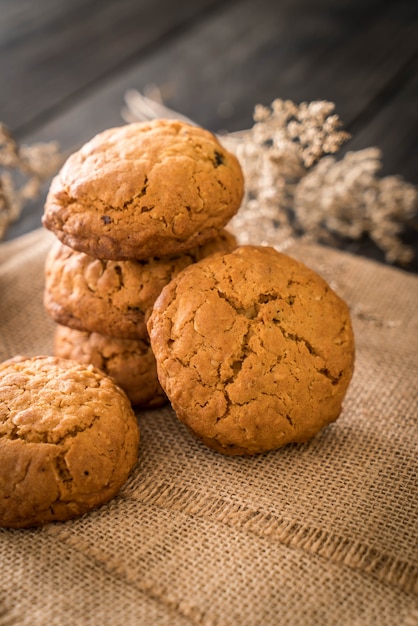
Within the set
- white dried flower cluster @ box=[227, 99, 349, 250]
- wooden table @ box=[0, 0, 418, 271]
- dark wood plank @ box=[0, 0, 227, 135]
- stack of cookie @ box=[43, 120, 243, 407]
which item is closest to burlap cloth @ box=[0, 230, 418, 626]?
stack of cookie @ box=[43, 120, 243, 407]

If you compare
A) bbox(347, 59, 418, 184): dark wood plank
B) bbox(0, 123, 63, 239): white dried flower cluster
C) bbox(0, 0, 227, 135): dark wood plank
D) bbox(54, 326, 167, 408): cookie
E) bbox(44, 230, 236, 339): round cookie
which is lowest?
bbox(347, 59, 418, 184): dark wood plank

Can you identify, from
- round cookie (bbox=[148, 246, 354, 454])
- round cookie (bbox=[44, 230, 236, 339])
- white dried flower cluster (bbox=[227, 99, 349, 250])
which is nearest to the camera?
round cookie (bbox=[148, 246, 354, 454])

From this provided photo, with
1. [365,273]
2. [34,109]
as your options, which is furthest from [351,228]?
[34,109]

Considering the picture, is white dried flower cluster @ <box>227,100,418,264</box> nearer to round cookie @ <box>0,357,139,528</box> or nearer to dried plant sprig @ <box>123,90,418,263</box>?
dried plant sprig @ <box>123,90,418,263</box>

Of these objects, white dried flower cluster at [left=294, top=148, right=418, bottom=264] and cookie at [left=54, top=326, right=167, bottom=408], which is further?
white dried flower cluster at [left=294, top=148, right=418, bottom=264]

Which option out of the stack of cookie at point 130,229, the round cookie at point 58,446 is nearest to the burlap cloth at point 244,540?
the round cookie at point 58,446

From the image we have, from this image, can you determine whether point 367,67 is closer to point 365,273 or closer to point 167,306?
point 365,273

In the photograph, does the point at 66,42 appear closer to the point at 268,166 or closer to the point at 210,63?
the point at 210,63
